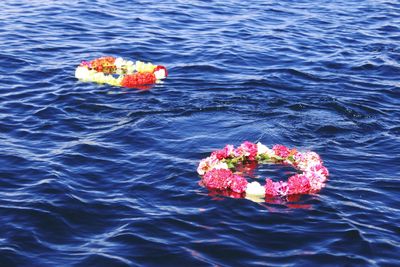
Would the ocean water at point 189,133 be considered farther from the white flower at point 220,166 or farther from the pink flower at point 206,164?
the white flower at point 220,166

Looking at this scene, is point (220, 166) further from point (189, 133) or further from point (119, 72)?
point (119, 72)

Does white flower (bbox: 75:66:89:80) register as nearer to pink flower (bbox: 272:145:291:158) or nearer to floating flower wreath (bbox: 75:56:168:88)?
floating flower wreath (bbox: 75:56:168:88)

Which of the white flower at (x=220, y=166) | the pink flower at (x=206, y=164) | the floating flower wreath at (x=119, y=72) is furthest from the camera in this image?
the floating flower wreath at (x=119, y=72)

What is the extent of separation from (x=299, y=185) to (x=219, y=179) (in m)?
1.39

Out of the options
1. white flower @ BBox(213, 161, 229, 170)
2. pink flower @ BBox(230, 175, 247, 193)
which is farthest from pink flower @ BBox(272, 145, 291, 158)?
pink flower @ BBox(230, 175, 247, 193)

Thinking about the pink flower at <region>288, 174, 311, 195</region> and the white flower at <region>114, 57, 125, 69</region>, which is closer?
the pink flower at <region>288, 174, 311, 195</region>

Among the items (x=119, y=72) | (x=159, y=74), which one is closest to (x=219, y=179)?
(x=159, y=74)

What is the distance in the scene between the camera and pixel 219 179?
12.1m

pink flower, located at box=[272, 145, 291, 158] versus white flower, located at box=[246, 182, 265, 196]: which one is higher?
pink flower, located at box=[272, 145, 291, 158]

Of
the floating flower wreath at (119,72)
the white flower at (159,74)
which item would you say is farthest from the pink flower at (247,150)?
the white flower at (159,74)

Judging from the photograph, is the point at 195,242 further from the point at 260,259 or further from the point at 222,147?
the point at 222,147

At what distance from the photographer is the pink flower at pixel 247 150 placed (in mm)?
13344

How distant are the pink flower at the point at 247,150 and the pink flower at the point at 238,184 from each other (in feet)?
4.31

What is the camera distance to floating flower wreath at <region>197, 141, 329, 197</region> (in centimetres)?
1192
